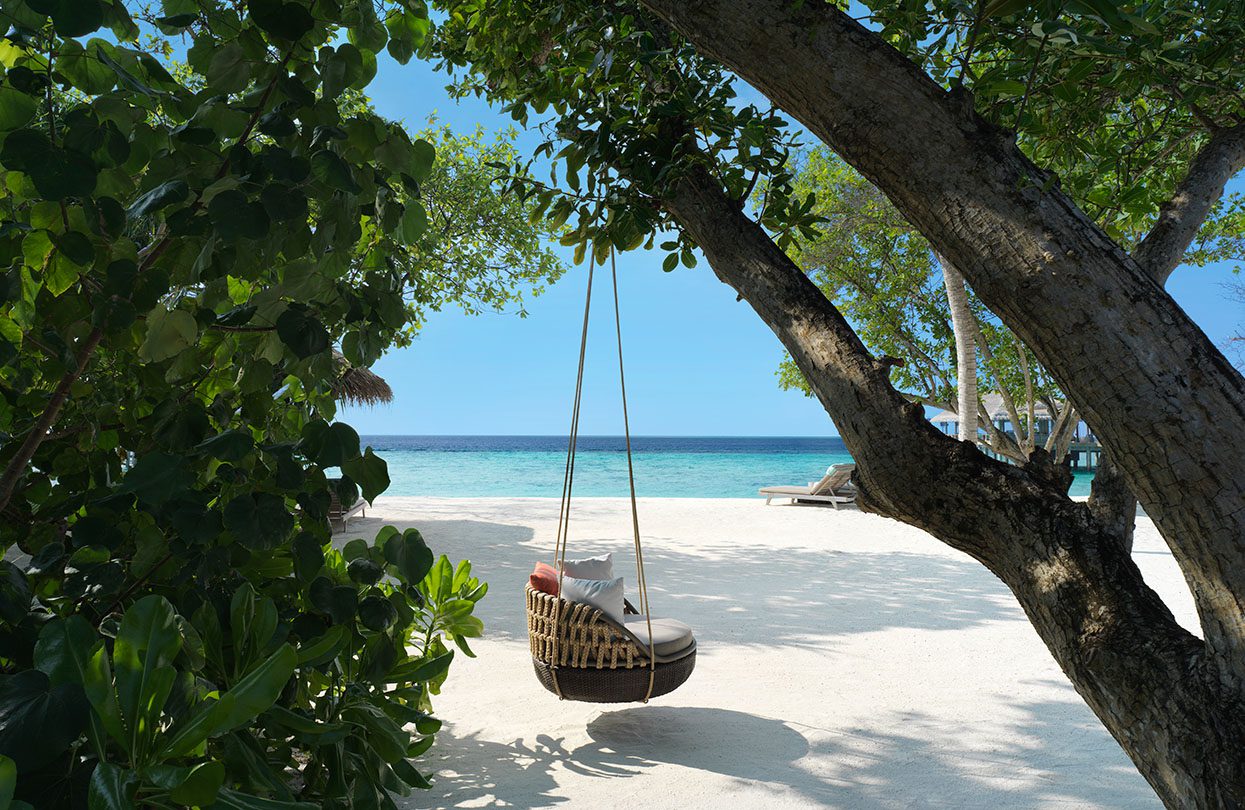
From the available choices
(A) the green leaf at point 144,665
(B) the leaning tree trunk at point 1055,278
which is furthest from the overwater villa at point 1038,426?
(A) the green leaf at point 144,665

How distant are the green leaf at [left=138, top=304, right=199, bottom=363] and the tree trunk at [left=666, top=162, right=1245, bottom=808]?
0.95 metres

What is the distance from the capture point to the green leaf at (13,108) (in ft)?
2.47

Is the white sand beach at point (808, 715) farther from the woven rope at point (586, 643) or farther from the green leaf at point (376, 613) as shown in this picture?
the green leaf at point (376, 613)

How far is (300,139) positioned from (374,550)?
0.54 metres

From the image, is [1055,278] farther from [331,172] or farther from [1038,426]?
[1038,426]

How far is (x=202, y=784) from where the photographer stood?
618 mm

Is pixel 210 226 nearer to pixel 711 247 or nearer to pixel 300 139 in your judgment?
pixel 300 139

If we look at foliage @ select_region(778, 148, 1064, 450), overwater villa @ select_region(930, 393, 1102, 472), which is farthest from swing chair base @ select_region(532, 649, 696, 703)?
overwater villa @ select_region(930, 393, 1102, 472)

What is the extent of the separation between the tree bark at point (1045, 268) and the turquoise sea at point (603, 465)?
20.0 metres

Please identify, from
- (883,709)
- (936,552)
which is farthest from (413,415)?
(883,709)

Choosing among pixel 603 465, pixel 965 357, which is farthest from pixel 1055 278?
pixel 603 465

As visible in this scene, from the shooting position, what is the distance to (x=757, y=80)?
1.27 meters

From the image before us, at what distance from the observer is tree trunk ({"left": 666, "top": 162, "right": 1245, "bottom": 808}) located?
1065 mm

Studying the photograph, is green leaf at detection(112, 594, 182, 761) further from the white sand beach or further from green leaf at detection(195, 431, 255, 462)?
the white sand beach
